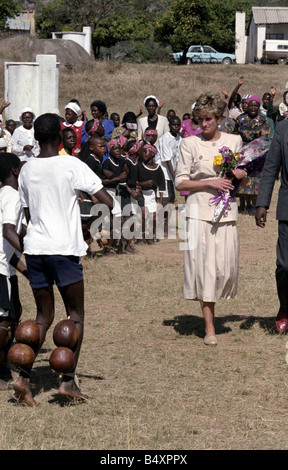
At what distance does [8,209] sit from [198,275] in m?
2.17

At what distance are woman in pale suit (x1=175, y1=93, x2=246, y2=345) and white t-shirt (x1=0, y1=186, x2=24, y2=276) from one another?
1.86 meters

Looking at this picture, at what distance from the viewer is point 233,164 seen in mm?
7336

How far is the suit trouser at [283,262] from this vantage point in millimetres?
7629

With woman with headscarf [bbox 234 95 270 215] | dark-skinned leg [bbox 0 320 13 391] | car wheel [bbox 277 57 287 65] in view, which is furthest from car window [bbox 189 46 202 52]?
dark-skinned leg [bbox 0 320 13 391]

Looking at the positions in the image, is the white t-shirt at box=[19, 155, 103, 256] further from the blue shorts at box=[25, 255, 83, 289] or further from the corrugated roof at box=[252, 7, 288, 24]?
the corrugated roof at box=[252, 7, 288, 24]

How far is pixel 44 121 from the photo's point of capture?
228 inches

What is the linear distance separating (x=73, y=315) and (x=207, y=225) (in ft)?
6.87

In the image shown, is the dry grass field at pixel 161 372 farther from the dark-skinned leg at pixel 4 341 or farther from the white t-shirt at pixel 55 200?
the white t-shirt at pixel 55 200

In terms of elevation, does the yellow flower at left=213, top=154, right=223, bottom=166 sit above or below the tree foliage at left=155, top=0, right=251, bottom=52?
below

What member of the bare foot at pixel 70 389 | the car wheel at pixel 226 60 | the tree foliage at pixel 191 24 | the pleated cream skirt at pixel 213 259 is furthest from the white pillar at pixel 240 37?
the bare foot at pixel 70 389

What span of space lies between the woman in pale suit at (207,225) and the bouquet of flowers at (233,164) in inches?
1.9

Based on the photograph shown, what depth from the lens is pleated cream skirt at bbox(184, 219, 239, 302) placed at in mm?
7516
